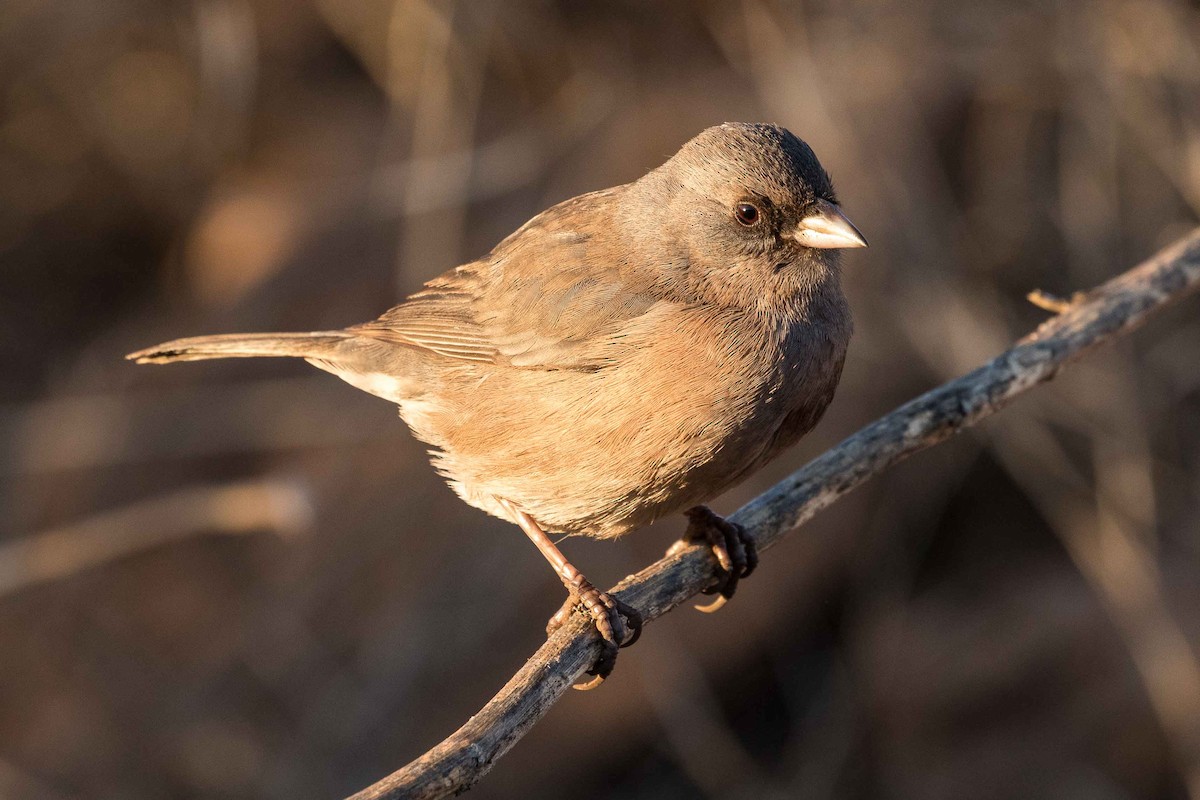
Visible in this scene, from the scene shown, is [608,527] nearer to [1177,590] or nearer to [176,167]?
[1177,590]

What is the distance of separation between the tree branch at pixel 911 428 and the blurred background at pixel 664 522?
2524 mm

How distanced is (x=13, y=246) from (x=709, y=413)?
676 centimetres

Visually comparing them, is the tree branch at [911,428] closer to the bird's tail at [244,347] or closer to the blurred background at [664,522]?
the bird's tail at [244,347]

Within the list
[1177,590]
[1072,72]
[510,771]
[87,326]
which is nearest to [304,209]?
[87,326]

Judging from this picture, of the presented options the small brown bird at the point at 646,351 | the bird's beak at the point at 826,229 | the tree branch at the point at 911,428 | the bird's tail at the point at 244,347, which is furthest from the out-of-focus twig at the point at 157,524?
the bird's beak at the point at 826,229

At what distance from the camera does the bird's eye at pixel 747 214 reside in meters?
3.73

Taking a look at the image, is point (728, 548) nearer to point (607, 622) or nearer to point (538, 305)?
point (607, 622)

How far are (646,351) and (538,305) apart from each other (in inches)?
20.5

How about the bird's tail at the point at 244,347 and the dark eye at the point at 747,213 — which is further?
the bird's tail at the point at 244,347

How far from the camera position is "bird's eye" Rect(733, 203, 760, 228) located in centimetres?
373

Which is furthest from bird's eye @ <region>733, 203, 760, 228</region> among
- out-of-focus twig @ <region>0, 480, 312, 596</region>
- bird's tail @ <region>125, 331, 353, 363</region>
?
out-of-focus twig @ <region>0, 480, 312, 596</region>

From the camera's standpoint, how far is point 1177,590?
705cm

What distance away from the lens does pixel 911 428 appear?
3.77m

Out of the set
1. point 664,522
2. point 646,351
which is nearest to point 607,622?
point 646,351
